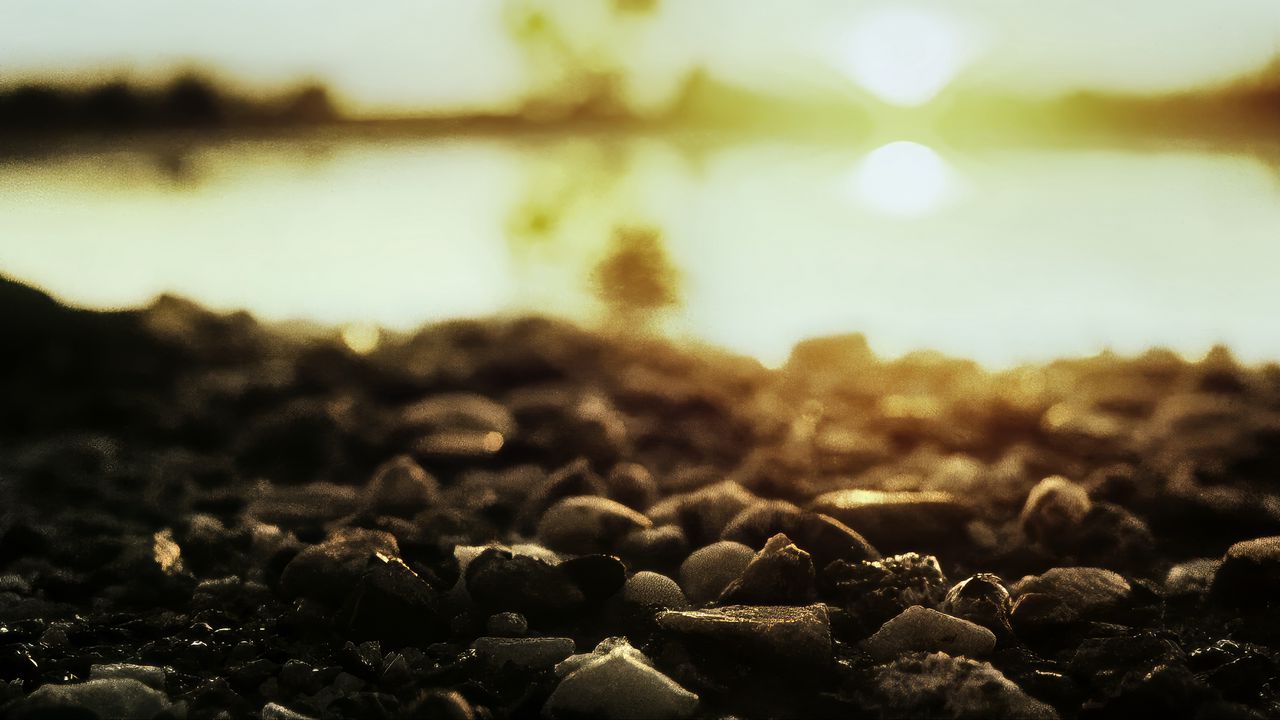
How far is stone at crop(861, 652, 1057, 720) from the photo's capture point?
1.90 m

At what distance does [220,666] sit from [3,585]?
75 centimetres

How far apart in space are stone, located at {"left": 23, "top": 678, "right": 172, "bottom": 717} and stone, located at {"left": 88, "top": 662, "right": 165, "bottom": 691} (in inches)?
3.8

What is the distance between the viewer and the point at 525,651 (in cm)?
221

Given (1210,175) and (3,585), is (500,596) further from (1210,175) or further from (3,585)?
(1210,175)

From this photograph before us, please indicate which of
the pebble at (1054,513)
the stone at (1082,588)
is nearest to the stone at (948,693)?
the stone at (1082,588)

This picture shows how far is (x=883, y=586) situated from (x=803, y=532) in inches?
11.8

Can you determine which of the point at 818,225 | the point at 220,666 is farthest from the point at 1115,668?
the point at 818,225

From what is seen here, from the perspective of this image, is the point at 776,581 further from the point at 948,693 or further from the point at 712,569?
the point at 948,693

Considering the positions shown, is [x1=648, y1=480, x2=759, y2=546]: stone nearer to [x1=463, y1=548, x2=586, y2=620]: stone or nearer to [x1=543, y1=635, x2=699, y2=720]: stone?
[x1=463, y1=548, x2=586, y2=620]: stone

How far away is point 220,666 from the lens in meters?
A: 2.25

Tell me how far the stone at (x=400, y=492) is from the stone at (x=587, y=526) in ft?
1.62

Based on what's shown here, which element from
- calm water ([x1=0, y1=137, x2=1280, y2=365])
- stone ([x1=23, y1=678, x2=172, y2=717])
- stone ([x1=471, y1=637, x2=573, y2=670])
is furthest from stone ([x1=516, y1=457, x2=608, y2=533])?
calm water ([x1=0, y1=137, x2=1280, y2=365])

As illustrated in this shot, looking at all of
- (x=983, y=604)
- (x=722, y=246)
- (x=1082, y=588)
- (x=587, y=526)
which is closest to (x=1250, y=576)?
(x=1082, y=588)

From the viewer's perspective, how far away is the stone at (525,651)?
2.20 m
